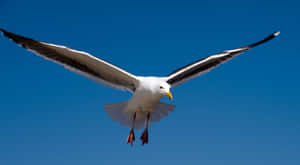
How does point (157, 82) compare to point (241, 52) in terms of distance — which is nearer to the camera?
point (157, 82)

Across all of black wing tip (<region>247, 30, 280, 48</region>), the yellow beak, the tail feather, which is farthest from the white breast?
black wing tip (<region>247, 30, 280, 48</region>)

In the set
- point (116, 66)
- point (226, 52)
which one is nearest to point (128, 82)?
point (116, 66)

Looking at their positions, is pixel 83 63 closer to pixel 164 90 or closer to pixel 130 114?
pixel 130 114

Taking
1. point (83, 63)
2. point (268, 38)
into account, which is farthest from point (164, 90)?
point (268, 38)

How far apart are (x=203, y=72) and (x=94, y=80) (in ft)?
8.43

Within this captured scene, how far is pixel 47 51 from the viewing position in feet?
30.0

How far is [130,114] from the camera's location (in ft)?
33.7

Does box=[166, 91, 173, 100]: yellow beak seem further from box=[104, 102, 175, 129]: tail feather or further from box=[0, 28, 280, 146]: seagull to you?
box=[104, 102, 175, 129]: tail feather

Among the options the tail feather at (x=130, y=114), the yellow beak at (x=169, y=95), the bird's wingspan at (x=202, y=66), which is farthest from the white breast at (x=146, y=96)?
the bird's wingspan at (x=202, y=66)

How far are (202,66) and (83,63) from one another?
281cm

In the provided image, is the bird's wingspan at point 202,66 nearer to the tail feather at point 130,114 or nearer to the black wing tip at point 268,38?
the black wing tip at point 268,38

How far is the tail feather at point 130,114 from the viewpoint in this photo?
10250 millimetres

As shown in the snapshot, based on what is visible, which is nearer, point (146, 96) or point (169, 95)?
point (169, 95)

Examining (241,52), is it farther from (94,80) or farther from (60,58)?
(60,58)
